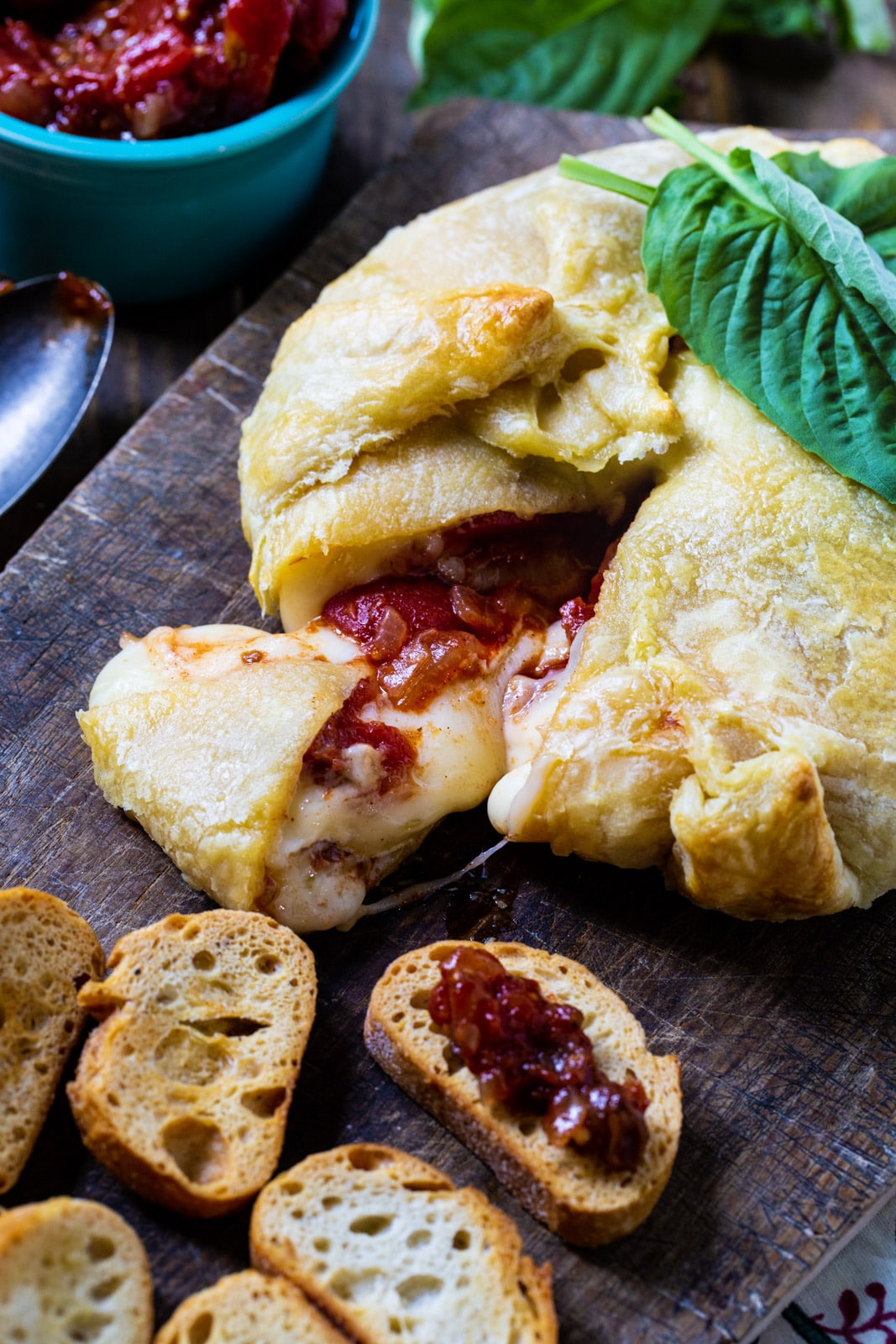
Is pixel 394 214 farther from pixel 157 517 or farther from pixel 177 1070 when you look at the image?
pixel 177 1070

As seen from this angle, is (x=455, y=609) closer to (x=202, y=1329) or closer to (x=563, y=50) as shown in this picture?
(x=202, y=1329)

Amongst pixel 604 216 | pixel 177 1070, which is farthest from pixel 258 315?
pixel 177 1070

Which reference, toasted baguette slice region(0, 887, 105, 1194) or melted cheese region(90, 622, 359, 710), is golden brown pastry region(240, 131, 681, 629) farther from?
toasted baguette slice region(0, 887, 105, 1194)

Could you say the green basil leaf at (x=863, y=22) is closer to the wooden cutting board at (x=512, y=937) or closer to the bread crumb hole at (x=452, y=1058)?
the wooden cutting board at (x=512, y=937)

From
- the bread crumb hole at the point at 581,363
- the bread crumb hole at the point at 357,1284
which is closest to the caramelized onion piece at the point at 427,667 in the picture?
the bread crumb hole at the point at 581,363

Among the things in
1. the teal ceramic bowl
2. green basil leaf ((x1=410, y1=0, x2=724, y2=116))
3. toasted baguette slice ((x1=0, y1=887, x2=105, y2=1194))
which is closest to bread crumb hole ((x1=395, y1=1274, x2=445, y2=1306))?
toasted baguette slice ((x1=0, y1=887, x2=105, y2=1194))

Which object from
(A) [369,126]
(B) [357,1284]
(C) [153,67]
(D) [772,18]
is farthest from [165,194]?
(B) [357,1284]
